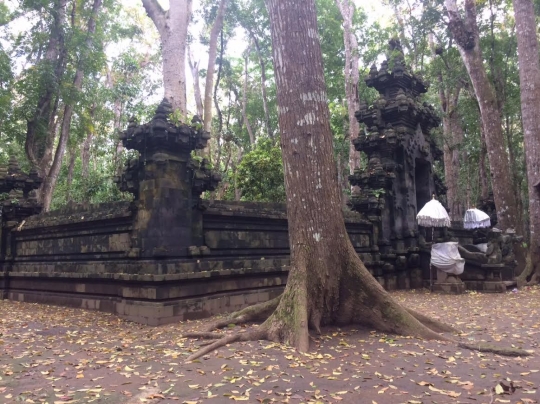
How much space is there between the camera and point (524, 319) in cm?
764

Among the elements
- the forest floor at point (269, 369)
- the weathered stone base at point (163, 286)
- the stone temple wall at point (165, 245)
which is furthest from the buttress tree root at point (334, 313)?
the stone temple wall at point (165, 245)

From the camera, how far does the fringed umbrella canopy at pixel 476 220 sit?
548 inches

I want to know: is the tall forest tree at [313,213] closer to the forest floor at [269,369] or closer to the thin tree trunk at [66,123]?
the forest floor at [269,369]

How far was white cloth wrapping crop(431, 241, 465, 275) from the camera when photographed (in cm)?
1170

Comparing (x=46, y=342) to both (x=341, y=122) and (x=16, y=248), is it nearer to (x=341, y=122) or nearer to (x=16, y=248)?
(x=16, y=248)

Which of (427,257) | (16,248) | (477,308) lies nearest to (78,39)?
(16,248)

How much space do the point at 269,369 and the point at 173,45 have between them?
11.6 meters

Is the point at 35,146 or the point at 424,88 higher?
the point at 424,88

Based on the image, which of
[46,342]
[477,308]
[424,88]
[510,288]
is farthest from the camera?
[424,88]

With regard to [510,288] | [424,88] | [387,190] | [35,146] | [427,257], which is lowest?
[510,288]

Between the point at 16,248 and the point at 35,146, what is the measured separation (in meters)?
4.99

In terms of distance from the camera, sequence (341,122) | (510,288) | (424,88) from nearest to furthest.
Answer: (510,288)
(424,88)
(341,122)

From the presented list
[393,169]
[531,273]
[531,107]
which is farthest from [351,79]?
[531,273]

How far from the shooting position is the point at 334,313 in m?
6.36
